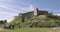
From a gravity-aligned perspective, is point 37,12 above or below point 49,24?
above

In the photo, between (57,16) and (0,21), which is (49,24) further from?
(0,21)

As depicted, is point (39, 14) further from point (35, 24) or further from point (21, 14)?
point (35, 24)

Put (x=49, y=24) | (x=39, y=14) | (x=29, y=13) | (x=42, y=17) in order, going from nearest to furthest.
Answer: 1. (x=49, y=24)
2. (x=42, y=17)
3. (x=39, y=14)
4. (x=29, y=13)

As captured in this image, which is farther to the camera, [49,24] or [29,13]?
[29,13]

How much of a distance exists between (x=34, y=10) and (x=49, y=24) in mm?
24244

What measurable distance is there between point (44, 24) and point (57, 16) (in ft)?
70.3

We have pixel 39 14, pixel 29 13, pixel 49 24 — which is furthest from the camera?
pixel 29 13

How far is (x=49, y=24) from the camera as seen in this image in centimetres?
6172

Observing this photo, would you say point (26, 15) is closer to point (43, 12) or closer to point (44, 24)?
point (43, 12)

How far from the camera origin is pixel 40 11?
Result: 283 feet

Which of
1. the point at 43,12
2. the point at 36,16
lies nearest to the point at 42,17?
the point at 36,16

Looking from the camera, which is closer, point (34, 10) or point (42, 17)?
point (42, 17)

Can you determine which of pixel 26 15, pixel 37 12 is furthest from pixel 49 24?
pixel 26 15

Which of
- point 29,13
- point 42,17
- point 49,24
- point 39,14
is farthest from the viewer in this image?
point 29,13
